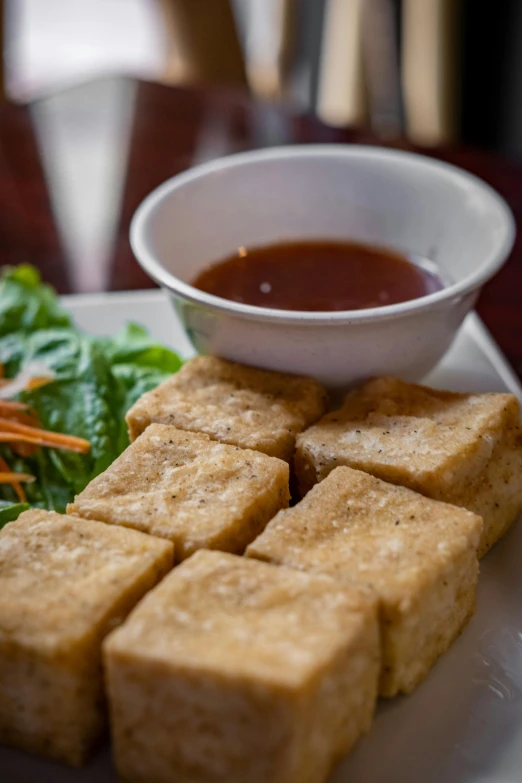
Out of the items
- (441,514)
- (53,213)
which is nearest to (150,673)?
(441,514)

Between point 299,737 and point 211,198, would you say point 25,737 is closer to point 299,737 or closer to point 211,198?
point 299,737

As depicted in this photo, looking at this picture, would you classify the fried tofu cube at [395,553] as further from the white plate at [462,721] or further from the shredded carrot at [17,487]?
the shredded carrot at [17,487]

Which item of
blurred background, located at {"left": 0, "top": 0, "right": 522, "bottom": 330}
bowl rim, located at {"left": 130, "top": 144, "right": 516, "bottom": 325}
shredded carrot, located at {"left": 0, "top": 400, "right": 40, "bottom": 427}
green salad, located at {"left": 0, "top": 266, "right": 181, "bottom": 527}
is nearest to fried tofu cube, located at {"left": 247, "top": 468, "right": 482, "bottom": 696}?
bowl rim, located at {"left": 130, "top": 144, "right": 516, "bottom": 325}

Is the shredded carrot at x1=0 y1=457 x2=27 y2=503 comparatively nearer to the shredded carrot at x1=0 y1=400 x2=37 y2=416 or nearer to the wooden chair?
the shredded carrot at x1=0 y1=400 x2=37 y2=416

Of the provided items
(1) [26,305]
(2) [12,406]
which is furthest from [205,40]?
(2) [12,406]

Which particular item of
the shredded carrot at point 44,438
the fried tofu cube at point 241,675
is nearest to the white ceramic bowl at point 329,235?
the shredded carrot at point 44,438

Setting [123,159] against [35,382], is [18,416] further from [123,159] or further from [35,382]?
[123,159]
